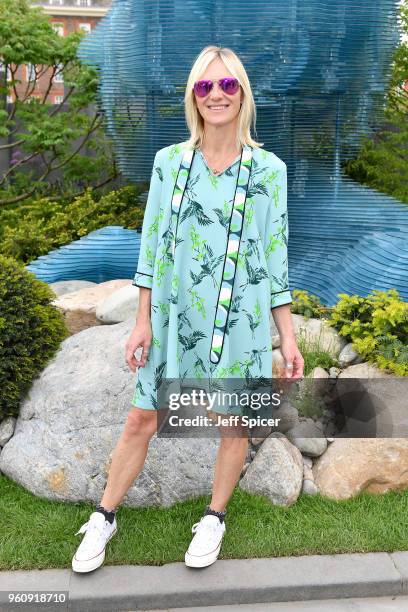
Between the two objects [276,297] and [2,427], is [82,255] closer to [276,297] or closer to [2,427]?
[2,427]

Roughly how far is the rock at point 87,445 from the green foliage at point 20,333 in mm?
85

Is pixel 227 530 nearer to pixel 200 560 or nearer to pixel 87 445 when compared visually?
pixel 200 560

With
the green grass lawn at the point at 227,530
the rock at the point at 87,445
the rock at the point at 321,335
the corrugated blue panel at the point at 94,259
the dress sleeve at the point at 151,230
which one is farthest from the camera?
the corrugated blue panel at the point at 94,259

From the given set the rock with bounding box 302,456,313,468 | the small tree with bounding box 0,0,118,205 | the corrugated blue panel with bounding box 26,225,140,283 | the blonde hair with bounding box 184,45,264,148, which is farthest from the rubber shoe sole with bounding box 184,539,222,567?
the small tree with bounding box 0,0,118,205

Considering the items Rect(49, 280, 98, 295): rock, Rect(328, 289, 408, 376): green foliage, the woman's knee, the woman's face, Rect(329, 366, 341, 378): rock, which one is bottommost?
Rect(49, 280, 98, 295): rock

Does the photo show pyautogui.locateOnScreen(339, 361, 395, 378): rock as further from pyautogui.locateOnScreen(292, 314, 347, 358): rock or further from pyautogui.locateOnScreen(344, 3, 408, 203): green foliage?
pyautogui.locateOnScreen(344, 3, 408, 203): green foliage

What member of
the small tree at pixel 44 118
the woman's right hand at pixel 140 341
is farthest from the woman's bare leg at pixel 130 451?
the small tree at pixel 44 118

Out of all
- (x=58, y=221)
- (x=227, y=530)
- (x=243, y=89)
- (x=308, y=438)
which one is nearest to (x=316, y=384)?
(x=308, y=438)

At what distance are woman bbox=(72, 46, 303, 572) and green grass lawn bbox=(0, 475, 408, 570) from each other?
0.66 m

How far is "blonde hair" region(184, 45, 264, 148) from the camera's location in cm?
238

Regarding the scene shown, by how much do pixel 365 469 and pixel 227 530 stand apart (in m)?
0.81

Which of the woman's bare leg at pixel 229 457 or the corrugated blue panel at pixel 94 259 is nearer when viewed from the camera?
the woman's bare leg at pixel 229 457

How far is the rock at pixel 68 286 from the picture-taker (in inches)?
210

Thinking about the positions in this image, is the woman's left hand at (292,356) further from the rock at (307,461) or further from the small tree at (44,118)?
the small tree at (44,118)
